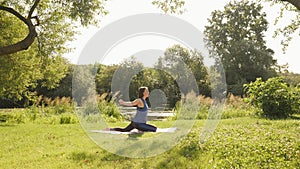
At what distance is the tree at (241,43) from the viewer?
31602 mm

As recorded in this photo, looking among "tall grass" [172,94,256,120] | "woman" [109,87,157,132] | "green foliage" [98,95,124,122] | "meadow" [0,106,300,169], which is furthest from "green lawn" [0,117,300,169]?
"green foliage" [98,95,124,122]

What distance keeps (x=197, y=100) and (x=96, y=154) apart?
8.99m

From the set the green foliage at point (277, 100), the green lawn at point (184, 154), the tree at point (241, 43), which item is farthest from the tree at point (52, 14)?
the tree at point (241, 43)

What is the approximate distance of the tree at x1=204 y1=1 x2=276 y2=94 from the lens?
31.6m

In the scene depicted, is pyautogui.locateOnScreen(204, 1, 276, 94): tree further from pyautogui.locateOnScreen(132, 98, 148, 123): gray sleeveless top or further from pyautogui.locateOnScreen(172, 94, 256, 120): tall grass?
pyautogui.locateOnScreen(132, 98, 148, 123): gray sleeveless top

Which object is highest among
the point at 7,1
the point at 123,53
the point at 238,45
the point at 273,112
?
the point at 238,45

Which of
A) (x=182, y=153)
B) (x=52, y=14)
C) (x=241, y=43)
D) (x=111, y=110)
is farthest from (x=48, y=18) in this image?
(x=241, y=43)

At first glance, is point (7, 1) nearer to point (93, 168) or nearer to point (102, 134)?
point (102, 134)

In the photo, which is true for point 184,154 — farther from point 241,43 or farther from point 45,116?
point 241,43

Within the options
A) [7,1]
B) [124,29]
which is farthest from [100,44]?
[7,1]

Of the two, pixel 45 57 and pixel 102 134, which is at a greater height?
pixel 45 57

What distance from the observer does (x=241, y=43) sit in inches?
1289

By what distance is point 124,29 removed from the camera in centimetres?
735

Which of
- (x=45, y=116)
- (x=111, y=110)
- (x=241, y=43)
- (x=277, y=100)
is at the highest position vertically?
(x=241, y=43)
